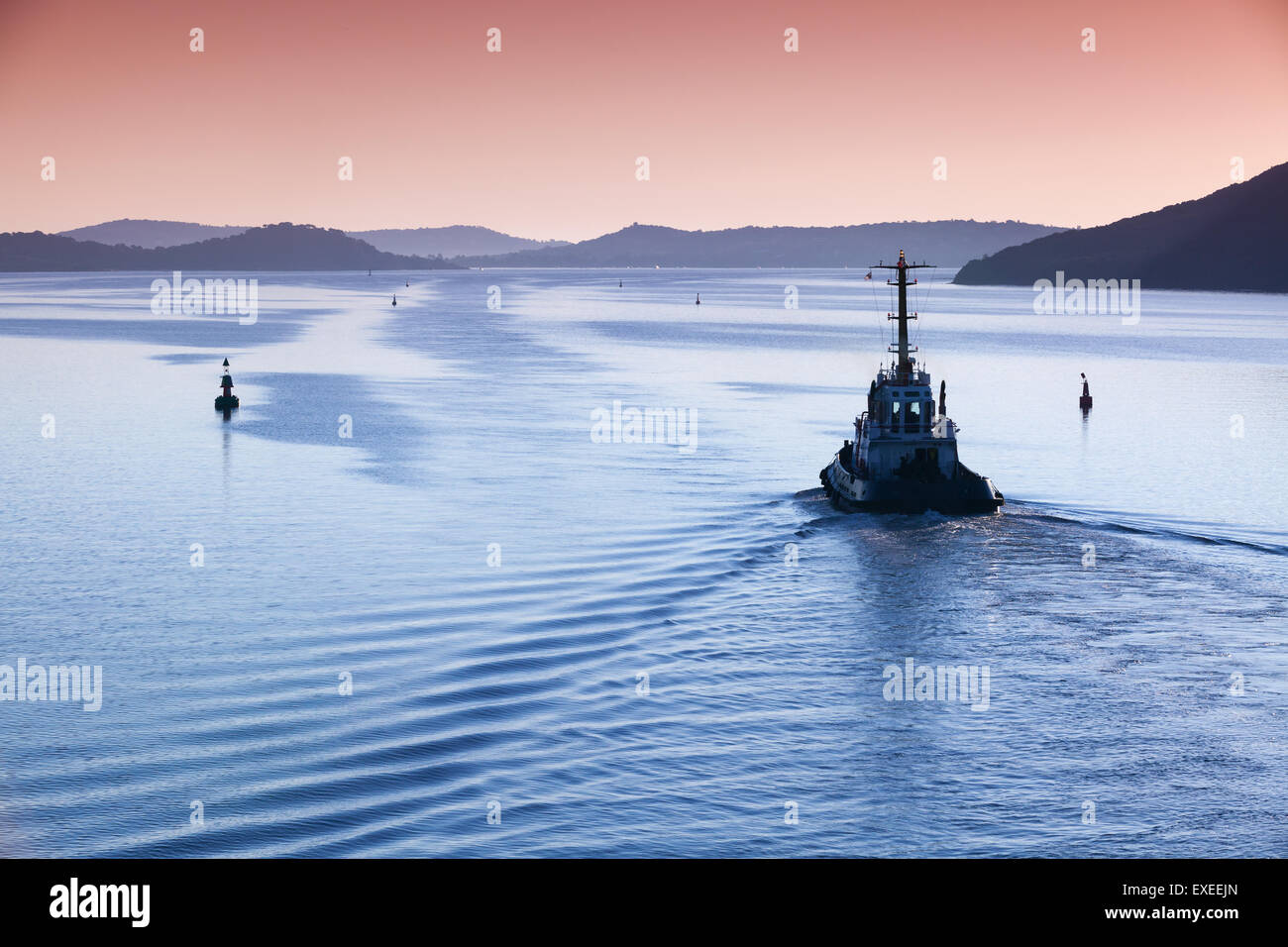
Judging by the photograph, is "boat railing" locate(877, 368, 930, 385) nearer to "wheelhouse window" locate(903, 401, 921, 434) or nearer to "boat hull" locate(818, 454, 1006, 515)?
"wheelhouse window" locate(903, 401, 921, 434)

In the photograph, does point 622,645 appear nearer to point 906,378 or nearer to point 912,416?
point 912,416

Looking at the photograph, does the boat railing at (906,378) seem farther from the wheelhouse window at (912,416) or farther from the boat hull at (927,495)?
the boat hull at (927,495)

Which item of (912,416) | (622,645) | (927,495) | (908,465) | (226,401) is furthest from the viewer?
(226,401)

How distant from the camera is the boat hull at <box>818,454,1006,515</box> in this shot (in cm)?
5588

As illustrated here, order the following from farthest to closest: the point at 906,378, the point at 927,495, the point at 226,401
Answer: the point at 226,401 → the point at 906,378 → the point at 927,495

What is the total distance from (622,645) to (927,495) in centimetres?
2520

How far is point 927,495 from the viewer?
56312mm

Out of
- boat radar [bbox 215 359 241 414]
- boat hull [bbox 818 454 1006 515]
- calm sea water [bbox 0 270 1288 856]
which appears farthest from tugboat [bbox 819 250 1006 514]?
boat radar [bbox 215 359 241 414]

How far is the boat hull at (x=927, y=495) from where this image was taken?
2200 inches

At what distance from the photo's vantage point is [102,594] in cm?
4131

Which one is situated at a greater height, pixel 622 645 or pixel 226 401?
pixel 226 401

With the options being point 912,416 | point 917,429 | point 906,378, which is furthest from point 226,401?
point 917,429
